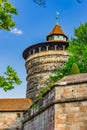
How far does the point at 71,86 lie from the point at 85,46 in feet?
35.1

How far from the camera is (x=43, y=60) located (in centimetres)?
4153

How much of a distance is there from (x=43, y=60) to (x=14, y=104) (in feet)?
38.0

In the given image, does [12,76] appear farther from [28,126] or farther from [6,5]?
[28,126]

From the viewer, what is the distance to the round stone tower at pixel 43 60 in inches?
1603

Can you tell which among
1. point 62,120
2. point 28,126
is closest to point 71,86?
point 62,120

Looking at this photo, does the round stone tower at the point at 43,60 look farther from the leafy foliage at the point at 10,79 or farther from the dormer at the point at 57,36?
the leafy foliage at the point at 10,79

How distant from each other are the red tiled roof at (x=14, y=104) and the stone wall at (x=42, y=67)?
25.9 ft

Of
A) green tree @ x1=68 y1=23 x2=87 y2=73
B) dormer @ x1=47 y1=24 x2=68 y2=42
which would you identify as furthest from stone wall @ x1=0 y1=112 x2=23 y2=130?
dormer @ x1=47 y1=24 x2=68 y2=42

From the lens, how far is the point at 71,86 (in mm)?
16281

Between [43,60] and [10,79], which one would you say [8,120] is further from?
[10,79]

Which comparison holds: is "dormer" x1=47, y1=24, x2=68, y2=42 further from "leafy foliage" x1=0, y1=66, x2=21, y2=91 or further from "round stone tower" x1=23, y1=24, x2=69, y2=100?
"leafy foliage" x1=0, y1=66, x2=21, y2=91

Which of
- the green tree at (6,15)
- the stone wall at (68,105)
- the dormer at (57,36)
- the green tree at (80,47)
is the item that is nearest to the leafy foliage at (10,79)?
the green tree at (6,15)

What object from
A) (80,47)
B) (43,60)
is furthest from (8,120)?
(43,60)

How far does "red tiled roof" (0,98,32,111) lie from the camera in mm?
29688
